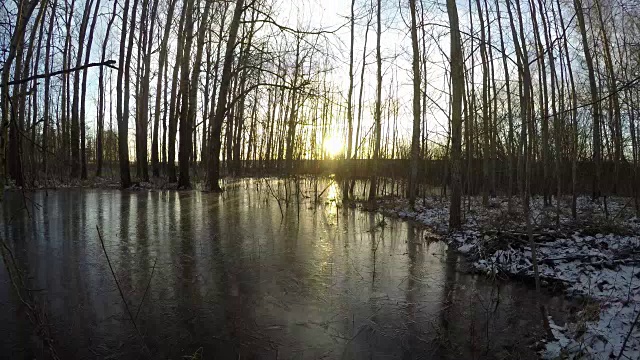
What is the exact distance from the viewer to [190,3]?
51.3 feet

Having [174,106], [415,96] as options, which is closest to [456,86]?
[415,96]

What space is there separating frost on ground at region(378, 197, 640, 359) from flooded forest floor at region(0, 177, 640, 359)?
0.07 feet

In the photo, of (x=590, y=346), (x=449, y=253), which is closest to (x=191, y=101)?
(x=449, y=253)

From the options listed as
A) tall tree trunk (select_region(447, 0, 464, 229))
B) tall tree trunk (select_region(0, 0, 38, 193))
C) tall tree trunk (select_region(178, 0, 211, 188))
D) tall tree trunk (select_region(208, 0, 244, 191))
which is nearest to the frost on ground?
tall tree trunk (select_region(447, 0, 464, 229))

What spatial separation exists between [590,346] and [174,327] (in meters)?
3.67

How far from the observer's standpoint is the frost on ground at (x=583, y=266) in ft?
11.1

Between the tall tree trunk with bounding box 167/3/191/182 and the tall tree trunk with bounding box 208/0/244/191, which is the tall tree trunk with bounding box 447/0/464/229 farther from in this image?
the tall tree trunk with bounding box 167/3/191/182

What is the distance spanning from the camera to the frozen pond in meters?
3.36

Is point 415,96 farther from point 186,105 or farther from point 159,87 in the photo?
point 159,87

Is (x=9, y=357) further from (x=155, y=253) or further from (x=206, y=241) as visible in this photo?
(x=206, y=241)

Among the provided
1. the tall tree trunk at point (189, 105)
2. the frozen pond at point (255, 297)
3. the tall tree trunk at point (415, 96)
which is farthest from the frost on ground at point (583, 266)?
the tall tree trunk at point (189, 105)

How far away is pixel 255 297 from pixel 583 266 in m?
4.69

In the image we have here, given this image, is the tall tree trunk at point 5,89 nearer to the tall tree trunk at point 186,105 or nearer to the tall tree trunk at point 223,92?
the tall tree trunk at point 223,92

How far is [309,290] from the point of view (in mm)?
4754
